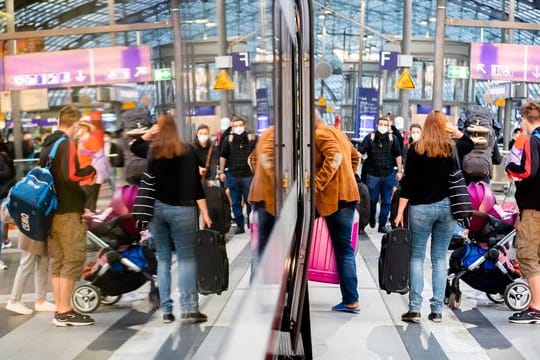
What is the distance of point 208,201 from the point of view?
1.05 m

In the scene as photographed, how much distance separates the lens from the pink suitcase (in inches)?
215

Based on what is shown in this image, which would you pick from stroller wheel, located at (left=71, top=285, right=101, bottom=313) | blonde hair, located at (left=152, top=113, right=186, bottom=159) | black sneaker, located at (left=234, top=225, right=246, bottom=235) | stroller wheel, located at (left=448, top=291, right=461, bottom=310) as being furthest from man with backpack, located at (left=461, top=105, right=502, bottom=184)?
stroller wheel, located at (left=71, top=285, right=101, bottom=313)

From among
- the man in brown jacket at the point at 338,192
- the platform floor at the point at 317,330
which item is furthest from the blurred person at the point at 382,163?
the man in brown jacket at the point at 338,192

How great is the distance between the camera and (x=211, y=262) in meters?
1.06

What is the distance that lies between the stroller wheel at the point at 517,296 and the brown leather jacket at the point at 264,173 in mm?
3900

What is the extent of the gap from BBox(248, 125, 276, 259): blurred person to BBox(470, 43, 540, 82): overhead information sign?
1081cm

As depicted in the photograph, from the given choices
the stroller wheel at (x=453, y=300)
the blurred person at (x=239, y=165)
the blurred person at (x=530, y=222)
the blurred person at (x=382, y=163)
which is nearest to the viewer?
the blurred person at (x=239, y=165)

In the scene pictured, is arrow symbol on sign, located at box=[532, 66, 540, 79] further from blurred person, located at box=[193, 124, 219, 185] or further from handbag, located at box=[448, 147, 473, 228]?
blurred person, located at box=[193, 124, 219, 185]

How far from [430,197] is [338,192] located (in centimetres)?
68

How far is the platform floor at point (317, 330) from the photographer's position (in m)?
0.69

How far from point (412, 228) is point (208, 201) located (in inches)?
Answer: 167

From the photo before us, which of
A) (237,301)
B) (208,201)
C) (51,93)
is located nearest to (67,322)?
(51,93)

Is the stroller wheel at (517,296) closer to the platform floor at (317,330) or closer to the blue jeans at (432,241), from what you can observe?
the platform floor at (317,330)

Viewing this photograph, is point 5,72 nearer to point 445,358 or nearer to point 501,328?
point 445,358
